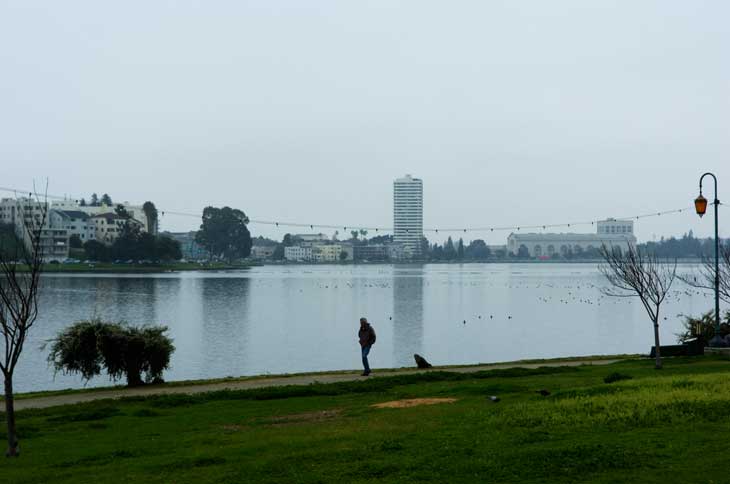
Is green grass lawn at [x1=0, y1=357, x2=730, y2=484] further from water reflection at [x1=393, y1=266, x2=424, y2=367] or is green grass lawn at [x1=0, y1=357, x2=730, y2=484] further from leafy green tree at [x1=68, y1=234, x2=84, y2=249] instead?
leafy green tree at [x1=68, y1=234, x2=84, y2=249]

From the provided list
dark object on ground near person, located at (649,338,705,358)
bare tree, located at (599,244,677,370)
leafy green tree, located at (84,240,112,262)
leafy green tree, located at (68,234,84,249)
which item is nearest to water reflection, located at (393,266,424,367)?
bare tree, located at (599,244,677,370)

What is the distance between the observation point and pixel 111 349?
24.6 metres

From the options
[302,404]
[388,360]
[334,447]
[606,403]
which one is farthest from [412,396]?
[388,360]

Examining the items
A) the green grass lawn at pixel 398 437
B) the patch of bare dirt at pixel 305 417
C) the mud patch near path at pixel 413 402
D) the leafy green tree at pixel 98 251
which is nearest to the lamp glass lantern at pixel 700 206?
the green grass lawn at pixel 398 437

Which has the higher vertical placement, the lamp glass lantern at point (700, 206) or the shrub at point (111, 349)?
the lamp glass lantern at point (700, 206)

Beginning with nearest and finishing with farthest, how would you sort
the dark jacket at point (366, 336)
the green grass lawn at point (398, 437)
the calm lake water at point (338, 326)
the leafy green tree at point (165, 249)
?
the green grass lawn at point (398, 437) < the dark jacket at point (366, 336) < the calm lake water at point (338, 326) < the leafy green tree at point (165, 249)

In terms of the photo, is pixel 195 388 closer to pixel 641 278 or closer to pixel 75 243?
pixel 641 278

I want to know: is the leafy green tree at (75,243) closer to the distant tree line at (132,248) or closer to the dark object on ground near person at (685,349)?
the distant tree line at (132,248)

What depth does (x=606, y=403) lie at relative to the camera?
49.4ft

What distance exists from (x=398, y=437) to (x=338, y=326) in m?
51.1

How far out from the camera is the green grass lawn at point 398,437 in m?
10.7

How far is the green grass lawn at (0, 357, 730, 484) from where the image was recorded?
420 inches

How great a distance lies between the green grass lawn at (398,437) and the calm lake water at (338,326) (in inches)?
612

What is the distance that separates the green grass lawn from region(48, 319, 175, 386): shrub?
4.51 meters
